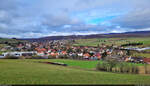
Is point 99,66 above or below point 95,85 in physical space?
below

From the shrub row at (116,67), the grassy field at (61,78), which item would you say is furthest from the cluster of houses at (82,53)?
the grassy field at (61,78)

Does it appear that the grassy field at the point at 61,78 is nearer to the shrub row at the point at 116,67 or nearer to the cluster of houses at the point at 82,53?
the shrub row at the point at 116,67

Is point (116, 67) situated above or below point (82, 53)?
above

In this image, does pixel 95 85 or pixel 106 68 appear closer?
pixel 95 85

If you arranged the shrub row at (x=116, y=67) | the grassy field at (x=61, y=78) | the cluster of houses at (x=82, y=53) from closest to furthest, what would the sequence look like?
the grassy field at (x=61, y=78)
the shrub row at (x=116, y=67)
the cluster of houses at (x=82, y=53)

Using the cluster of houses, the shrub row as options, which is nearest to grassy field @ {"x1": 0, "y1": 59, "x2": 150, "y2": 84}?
the shrub row

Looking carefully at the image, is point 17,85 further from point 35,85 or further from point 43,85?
point 43,85

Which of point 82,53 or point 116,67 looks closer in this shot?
point 116,67

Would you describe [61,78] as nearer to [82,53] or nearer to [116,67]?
[116,67]

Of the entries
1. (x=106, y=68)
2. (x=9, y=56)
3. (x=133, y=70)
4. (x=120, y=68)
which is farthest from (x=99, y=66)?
(x=9, y=56)

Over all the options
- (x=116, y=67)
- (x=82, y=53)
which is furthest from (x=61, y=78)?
(x=82, y=53)

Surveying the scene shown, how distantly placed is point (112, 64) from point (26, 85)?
31880mm

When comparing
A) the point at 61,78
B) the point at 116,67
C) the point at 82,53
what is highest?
the point at 61,78

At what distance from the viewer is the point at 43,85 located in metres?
12.7
